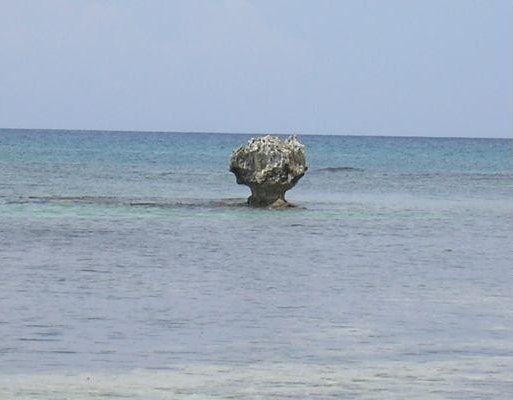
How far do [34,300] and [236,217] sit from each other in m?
16.5

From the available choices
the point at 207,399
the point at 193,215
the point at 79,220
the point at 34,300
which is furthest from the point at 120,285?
the point at 193,215

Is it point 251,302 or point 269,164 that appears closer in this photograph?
point 251,302

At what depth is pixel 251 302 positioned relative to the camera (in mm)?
18500

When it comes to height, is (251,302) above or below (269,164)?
below

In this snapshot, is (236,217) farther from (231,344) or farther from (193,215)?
(231,344)

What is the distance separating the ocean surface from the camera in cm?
1303

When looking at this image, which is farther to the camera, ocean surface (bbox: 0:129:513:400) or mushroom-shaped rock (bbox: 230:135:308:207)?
mushroom-shaped rock (bbox: 230:135:308:207)

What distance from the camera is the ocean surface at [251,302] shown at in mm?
13031

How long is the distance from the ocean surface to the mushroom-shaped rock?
2.71 feet

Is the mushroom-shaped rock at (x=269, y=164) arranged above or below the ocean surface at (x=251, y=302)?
above

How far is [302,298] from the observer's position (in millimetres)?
19047

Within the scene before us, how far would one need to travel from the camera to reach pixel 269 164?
35812 millimetres

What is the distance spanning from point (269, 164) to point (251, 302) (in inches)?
687

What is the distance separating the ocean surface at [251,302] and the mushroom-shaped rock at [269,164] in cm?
83
